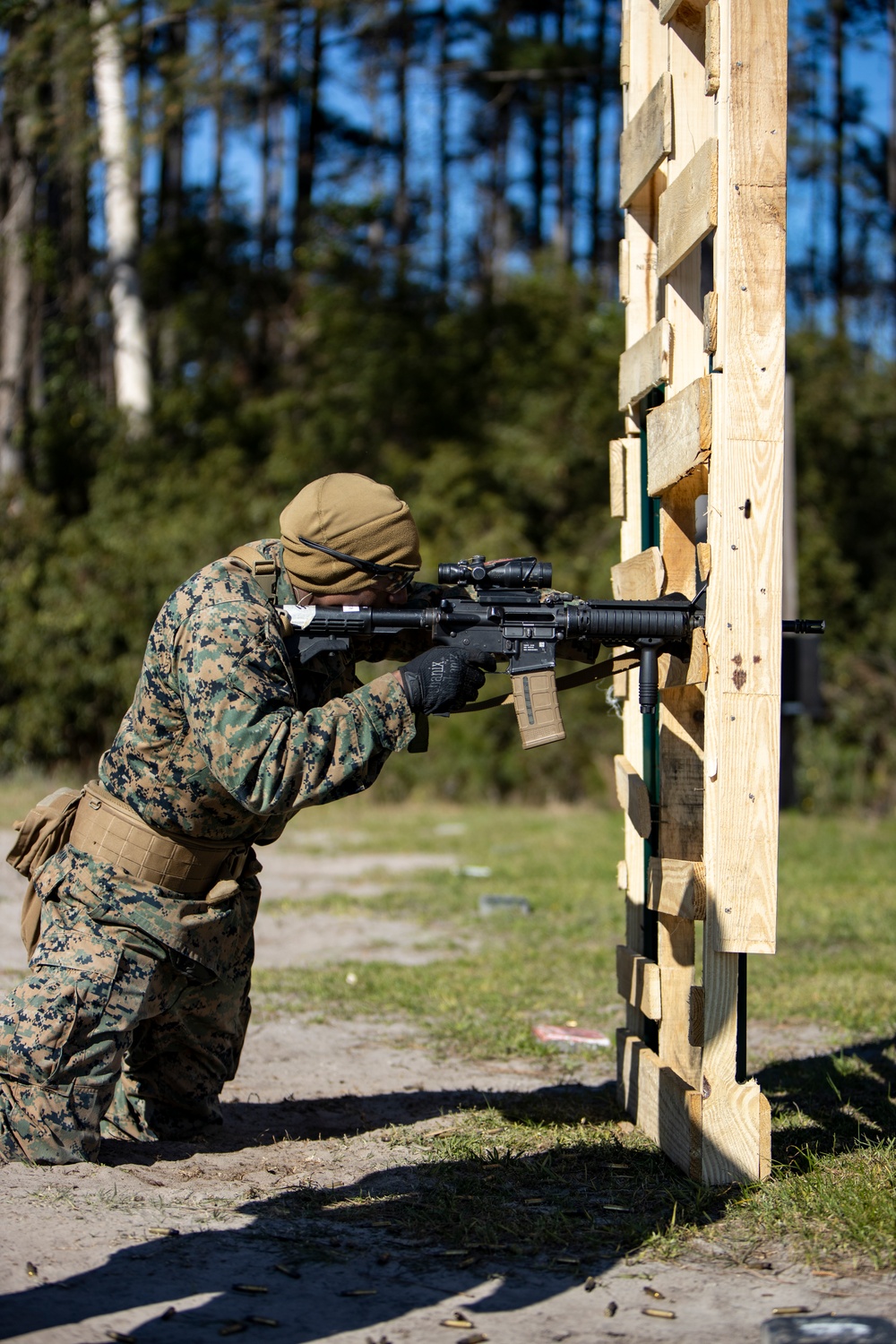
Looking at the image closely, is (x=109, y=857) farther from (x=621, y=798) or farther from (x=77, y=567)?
(x=77, y=567)

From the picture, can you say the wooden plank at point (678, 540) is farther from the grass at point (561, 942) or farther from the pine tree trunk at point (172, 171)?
the pine tree trunk at point (172, 171)

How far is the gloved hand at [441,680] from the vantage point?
3.49 metres

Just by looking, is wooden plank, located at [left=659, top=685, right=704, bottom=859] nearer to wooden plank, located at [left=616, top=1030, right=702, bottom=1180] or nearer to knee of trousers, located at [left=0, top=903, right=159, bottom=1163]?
wooden plank, located at [left=616, top=1030, right=702, bottom=1180]

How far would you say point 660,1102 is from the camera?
375 cm

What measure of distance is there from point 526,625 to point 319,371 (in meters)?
16.3

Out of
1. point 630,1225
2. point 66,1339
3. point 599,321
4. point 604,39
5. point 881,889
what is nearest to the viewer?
Result: point 66,1339

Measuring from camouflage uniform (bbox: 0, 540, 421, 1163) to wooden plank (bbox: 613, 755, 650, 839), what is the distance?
836 mm

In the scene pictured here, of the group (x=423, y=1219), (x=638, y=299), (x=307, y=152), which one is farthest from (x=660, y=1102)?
(x=307, y=152)

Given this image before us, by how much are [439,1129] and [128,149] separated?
14855 millimetres

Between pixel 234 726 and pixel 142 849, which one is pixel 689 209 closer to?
pixel 234 726

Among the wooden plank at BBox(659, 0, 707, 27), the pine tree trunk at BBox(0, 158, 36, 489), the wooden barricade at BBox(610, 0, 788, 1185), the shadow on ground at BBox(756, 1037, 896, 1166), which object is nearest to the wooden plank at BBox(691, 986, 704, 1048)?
the wooden barricade at BBox(610, 0, 788, 1185)

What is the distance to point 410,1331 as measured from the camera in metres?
2.66

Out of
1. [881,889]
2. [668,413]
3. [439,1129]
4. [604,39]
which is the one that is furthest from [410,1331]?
[604,39]

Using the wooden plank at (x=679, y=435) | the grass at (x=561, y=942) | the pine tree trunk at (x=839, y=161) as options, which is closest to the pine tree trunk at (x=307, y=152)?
the pine tree trunk at (x=839, y=161)
